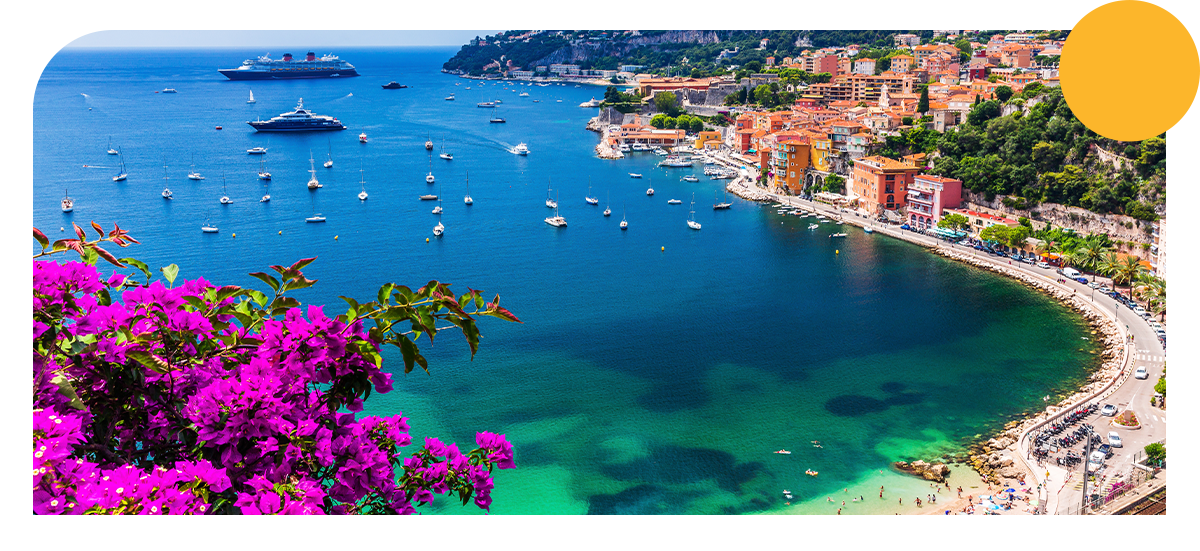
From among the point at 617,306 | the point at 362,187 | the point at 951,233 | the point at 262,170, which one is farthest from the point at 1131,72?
the point at 262,170

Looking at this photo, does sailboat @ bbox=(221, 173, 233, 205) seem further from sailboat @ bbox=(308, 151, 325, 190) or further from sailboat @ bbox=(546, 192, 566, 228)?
sailboat @ bbox=(546, 192, 566, 228)

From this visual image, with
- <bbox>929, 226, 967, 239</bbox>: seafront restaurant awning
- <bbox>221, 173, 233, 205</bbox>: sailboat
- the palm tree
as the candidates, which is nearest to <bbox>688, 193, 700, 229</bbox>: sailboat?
<bbox>929, 226, 967, 239</bbox>: seafront restaurant awning

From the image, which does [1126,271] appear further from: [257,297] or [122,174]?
[122,174]

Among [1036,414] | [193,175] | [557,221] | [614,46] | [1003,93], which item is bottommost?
[1036,414]

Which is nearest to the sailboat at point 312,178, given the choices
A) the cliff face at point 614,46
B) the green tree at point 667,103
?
the green tree at point 667,103

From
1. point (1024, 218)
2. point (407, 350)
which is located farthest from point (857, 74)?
point (407, 350)

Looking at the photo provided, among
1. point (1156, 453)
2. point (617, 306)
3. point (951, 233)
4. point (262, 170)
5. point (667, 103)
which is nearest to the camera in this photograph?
point (1156, 453)
